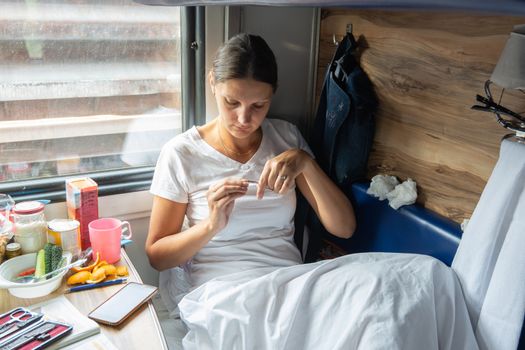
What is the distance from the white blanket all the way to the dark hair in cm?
56

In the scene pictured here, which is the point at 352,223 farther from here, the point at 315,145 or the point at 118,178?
the point at 118,178

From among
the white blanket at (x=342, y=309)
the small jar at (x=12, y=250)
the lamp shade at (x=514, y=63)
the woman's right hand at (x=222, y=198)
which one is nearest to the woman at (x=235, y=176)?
the woman's right hand at (x=222, y=198)

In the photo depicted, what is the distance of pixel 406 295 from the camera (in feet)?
3.69

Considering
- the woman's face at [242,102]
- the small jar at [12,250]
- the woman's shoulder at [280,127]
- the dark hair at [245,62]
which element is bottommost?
the small jar at [12,250]

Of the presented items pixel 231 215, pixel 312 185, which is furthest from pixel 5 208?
pixel 312 185

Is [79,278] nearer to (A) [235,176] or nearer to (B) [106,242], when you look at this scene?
(B) [106,242]

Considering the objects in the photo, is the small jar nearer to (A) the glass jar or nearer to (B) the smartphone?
(A) the glass jar

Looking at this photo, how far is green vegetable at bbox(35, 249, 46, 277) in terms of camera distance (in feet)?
3.91

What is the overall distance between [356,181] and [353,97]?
293mm

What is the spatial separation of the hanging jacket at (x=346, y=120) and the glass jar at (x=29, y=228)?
86 centimetres

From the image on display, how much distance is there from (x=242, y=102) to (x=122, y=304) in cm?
64

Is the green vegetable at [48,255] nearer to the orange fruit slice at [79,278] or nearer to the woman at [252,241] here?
the orange fruit slice at [79,278]

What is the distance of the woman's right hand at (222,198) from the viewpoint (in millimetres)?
1339

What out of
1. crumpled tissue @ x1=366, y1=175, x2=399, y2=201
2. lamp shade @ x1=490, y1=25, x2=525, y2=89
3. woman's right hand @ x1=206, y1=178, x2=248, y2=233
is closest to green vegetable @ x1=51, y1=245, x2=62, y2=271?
woman's right hand @ x1=206, y1=178, x2=248, y2=233
